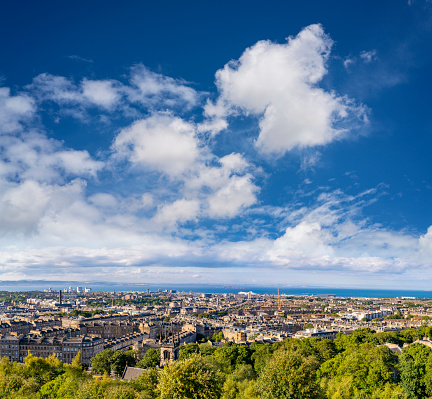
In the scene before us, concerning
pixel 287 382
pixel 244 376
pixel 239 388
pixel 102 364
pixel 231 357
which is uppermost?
pixel 287 382

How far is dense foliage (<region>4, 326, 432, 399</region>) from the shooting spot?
1233 inches

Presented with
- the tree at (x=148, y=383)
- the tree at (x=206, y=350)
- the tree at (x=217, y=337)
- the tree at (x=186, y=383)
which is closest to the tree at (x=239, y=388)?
the tree at (x=148, y=383)

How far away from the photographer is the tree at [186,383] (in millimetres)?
29344

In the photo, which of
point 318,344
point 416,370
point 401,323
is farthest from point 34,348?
point 401,323

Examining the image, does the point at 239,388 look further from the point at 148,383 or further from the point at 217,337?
the point at 217,337

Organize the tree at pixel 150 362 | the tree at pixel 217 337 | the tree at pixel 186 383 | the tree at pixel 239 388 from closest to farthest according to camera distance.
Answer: the tree at pixel 186 383 < the tree at pixel 239 388 < the tree at pixel 150 362 < the tree at pixel 217 337

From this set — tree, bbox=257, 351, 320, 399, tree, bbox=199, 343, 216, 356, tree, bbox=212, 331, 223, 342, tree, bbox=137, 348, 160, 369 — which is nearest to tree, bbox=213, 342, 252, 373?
tree, bbox=199, 343, 216, 356

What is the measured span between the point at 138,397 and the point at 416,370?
33.5 m

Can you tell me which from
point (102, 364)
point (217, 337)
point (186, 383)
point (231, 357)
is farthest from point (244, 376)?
point (217, 337)

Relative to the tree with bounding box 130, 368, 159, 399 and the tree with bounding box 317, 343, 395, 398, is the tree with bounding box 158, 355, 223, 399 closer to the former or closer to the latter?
the tree with bounding box 130, 368, 159, 399

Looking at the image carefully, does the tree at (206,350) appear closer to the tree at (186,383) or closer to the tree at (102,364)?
the tree at (102,364)

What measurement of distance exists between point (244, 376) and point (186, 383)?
27818 millimetres

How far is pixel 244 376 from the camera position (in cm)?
5484

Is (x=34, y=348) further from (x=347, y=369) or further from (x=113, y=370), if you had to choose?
(x=347, y=369)
